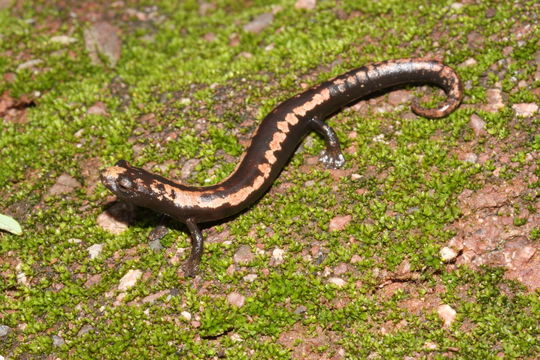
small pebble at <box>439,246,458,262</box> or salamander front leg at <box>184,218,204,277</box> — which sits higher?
small pebble at <box>439,246,458,262</box>

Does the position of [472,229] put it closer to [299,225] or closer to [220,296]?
[299,225]

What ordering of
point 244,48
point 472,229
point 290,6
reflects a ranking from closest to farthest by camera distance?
point 472,229 < point 244,48 < point 290,6

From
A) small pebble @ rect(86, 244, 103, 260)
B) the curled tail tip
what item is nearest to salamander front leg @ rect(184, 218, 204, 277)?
small pebble @ rect(86, 244, 103, 260)

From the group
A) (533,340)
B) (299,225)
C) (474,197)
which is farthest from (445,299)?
(299,225)

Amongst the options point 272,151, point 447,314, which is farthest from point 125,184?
point 447,314

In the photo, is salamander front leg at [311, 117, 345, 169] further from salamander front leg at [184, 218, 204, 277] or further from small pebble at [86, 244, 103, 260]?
small pebble at [86, 244, 103, 260]

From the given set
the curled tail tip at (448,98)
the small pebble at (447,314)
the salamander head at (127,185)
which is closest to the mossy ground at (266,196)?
the small pebble at (447,314)

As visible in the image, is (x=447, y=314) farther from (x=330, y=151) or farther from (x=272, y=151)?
(x=272, y=151)
